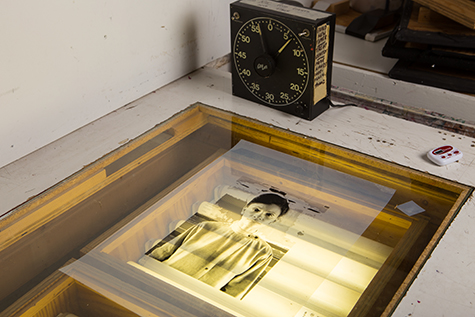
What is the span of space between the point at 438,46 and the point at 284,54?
562 mm

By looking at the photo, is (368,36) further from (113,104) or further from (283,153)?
(113,104)

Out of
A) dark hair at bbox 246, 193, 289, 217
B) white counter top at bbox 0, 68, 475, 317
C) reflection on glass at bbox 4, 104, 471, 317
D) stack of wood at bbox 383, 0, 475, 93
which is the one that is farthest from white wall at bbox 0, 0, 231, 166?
stack of wood at bbox 383, 0, 475, 93

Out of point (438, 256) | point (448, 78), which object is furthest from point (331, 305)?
point (448, 78)

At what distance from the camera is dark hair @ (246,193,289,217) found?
0.99 m

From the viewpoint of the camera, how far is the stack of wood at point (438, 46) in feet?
4.52

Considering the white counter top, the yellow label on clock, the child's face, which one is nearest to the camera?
the white counter top

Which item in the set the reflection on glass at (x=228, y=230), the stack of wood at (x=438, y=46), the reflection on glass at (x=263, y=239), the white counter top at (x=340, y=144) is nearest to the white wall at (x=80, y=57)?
the white counter top at (x=340, y=144)

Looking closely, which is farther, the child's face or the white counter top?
the child's face

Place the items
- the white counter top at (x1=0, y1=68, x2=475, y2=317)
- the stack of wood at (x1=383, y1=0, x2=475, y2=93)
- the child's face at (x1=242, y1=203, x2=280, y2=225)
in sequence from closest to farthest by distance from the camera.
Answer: the white counter top at (x1=0, y1=68, x2=475, y2=317), the child's face at (x1=242, y1=203, x2=280, y2=225), the stack of wood at (x1=383, y1=0, x2=475, y2=93)

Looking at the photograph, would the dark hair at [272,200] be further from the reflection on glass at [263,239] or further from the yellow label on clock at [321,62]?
the yellow label on clock at [321,62]

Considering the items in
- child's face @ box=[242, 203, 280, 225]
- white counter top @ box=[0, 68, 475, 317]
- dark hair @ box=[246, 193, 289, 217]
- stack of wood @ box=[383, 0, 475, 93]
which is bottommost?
child's face @ box=[242, 203, 280, 225]

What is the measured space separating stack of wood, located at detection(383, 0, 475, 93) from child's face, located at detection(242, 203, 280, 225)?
2.39 feet

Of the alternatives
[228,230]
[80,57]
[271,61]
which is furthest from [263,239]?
[80,57]

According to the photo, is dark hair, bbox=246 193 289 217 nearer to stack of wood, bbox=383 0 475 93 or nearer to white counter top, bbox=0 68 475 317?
white counter top, bbox=0 68 475 317
